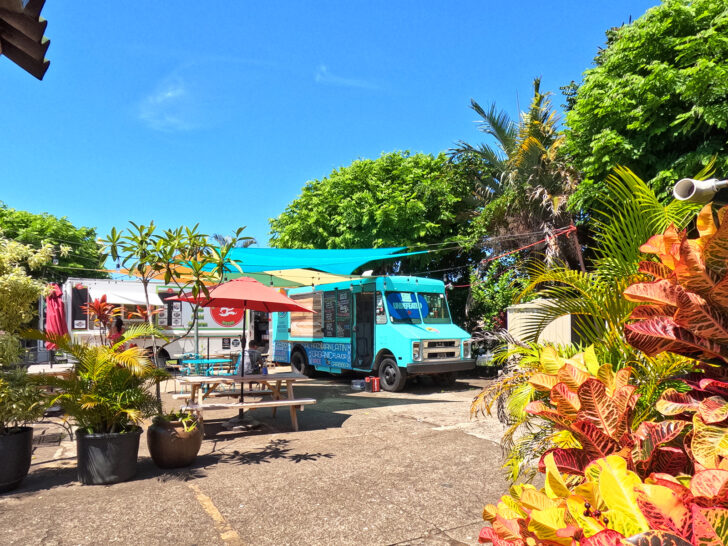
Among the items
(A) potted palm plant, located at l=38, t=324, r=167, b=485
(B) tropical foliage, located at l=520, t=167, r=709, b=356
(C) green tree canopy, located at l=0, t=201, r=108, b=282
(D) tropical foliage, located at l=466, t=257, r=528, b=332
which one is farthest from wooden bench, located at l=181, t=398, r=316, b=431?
(C) green tree canopy, located at l=0, t=201, r=108, b=282

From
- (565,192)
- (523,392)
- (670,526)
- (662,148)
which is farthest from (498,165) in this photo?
(670,526)

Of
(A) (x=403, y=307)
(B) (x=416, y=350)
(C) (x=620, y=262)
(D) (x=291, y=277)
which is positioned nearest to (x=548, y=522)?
(C) (x=620, y=262)

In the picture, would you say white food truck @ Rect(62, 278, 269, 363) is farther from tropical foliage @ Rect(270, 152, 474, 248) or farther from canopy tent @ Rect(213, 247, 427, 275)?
tropical foliage @ Rect(270, 152, 474, 248)

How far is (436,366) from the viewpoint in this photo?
1095 centimetres

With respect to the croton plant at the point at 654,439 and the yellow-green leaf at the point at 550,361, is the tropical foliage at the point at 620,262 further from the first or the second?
the croton plant at the point at 654,439

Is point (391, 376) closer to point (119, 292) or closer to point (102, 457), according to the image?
point (102, 457)

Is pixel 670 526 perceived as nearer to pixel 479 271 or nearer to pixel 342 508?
pixel 342 508

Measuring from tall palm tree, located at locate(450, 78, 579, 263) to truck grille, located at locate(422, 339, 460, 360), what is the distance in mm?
3681

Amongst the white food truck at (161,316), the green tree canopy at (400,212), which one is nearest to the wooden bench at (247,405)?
the white food truck at (161,316)

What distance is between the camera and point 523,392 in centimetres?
334

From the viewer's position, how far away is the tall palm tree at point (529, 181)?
13.7 meters

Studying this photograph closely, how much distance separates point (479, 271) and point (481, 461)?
1030 centimetres

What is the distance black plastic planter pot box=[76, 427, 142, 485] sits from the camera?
15.4 ft

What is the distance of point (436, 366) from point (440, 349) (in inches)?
18.4
